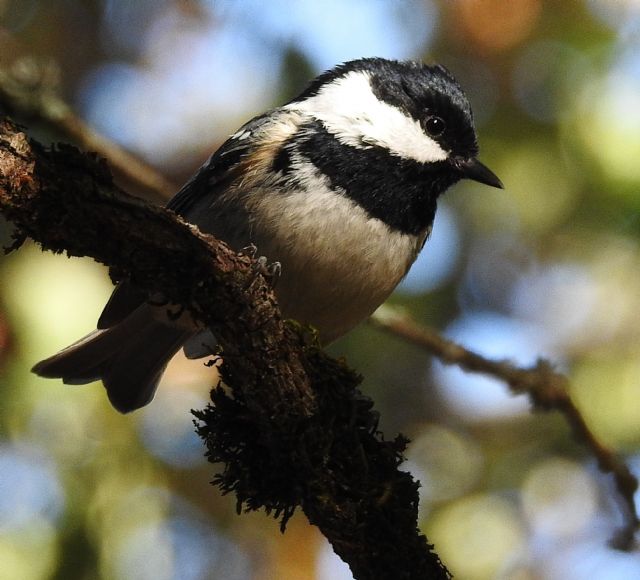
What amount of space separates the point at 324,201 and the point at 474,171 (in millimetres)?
891

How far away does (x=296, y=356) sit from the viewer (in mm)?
2551

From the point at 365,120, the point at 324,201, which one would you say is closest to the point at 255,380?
the point at 324,201

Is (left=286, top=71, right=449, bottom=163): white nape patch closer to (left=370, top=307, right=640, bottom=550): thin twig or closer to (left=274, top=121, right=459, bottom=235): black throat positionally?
(left=274, top=121, right=459, bottom=235): black throat

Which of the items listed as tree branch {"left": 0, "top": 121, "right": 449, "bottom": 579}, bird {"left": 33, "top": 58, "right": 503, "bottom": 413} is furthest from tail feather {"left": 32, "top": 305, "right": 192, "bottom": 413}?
tree branch {"left": 0, "top": 121, "right": 449, "bottom": 579}

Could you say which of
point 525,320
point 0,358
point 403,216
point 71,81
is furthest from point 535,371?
point 71,81

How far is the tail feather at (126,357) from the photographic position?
374 centimetres

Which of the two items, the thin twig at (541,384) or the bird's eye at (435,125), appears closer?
the thin twig at (541,384)

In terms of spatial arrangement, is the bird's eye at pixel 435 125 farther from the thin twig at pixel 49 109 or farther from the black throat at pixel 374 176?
the thin twig at pixel 49 109

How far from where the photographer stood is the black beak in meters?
3.90

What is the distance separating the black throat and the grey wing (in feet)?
0.88

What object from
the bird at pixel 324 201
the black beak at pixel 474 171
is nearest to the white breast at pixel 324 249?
the bird at pixel 324 201

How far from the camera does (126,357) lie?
3.96 m

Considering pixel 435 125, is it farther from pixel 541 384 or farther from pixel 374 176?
pixel 541 384

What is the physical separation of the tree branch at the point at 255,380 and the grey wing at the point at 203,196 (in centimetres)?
97
